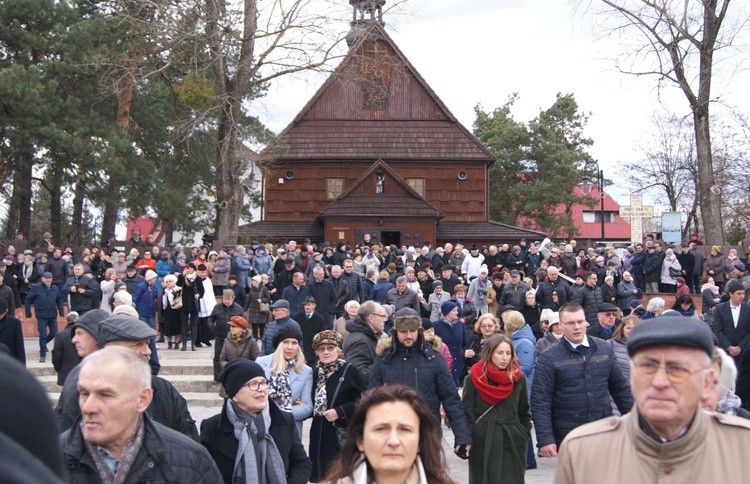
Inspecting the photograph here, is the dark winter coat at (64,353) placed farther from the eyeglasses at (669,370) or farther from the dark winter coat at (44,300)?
the dark winter coat at (44,300)

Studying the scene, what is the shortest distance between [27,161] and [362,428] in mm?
28028

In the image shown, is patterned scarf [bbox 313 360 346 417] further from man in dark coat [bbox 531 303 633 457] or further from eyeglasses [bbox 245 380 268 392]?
eyeglasses [bbox 245 380 268 392]

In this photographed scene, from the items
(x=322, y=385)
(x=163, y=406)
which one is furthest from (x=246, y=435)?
(x=322, y=385)

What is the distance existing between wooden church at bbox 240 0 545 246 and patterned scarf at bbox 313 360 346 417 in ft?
106

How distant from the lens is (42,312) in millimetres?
17625

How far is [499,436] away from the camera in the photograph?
7703 millimetres

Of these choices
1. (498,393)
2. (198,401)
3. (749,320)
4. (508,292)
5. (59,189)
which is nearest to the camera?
(498,393)

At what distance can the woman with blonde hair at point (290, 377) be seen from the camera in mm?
7844

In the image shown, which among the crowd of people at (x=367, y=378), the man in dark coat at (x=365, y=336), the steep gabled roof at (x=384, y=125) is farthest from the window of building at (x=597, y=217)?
the man in dark coat at (x=365, y=336)

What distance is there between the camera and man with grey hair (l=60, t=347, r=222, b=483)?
3.76 metres

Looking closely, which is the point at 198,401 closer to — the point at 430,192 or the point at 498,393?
the point at 498,393

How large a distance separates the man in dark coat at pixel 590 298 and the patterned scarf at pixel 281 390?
10106 mm

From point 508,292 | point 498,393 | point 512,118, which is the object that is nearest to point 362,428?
point 498,393

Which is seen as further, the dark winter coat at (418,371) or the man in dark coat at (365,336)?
the man in dark coat at (365,336)
